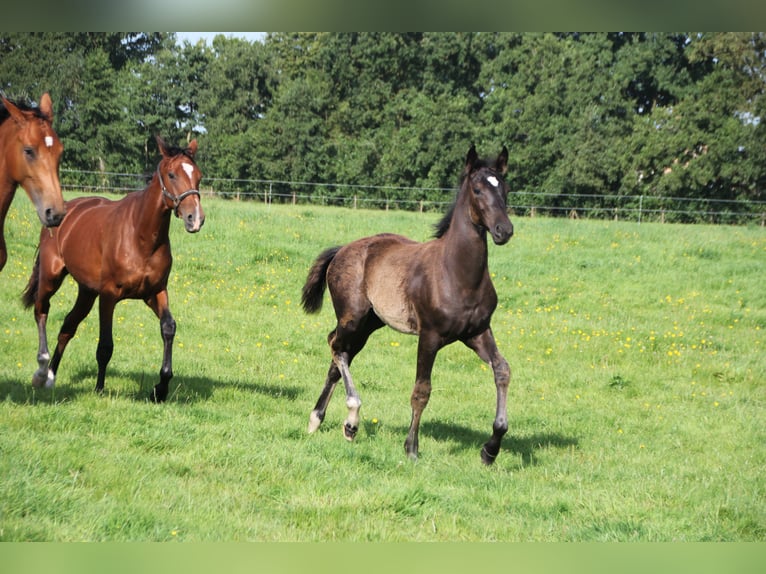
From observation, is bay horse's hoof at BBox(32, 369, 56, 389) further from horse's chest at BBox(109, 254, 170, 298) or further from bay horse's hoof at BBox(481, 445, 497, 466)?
bay horse's hoof at BBox(481, 445, 497, 466)

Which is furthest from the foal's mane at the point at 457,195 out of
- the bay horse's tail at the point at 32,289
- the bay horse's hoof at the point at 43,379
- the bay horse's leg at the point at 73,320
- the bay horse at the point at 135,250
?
the bay horse's tail at the point at 32,289

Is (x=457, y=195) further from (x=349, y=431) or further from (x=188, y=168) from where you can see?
(x=188, y=168)

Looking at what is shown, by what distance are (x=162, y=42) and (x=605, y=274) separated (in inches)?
1215

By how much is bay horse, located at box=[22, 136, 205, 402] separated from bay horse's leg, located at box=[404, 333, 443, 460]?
8.52ft

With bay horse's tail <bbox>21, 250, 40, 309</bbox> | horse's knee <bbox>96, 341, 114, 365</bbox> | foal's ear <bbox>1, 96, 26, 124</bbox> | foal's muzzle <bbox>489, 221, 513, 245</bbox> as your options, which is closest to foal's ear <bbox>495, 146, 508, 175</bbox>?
foal's muzzle <bbox>489, 221, 513, 245</bbox>

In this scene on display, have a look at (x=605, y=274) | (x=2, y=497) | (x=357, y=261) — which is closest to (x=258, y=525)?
(x=2, y=497)

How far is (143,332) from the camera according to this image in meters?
12.4

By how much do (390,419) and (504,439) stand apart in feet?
4.46

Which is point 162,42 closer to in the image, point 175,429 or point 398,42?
point 398,42

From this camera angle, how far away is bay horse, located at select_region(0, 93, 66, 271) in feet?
15.2

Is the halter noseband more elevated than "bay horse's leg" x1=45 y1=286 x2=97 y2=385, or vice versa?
the halter noseband

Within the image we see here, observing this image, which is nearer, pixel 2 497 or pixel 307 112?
pixel 2 497

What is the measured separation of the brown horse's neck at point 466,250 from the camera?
6816mm

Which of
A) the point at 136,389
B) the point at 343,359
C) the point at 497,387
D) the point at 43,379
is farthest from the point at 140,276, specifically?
the point at 497,387
